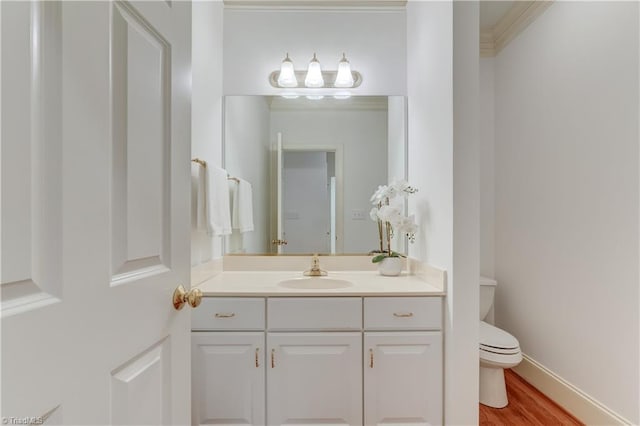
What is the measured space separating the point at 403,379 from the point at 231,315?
36.4 inches

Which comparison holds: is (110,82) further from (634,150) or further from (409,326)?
(634,150)

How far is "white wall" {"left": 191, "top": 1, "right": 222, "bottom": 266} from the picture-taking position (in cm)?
176

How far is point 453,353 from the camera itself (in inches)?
60.3

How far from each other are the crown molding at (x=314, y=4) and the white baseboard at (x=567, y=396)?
266cm

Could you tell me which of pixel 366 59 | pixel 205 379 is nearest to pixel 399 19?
pixel 366 59

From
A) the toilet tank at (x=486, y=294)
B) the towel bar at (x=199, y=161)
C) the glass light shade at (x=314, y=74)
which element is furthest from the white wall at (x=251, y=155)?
the toilet tank at (x=486, y=294)

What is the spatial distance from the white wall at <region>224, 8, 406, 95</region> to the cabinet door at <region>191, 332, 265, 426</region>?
5.36 ft

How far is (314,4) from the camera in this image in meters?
2.22

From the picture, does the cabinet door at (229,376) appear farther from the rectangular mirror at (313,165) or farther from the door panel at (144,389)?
the door panel at (144,389)

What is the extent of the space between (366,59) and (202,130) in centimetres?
125

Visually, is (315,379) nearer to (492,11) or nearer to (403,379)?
(403,379)

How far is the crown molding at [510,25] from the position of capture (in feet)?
7.19

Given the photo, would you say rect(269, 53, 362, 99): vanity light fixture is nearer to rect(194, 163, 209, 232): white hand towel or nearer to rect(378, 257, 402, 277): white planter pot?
rect(194, 163, 209, 232): white hand towel

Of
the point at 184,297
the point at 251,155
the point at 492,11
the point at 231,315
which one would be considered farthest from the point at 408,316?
the point at 492,11
